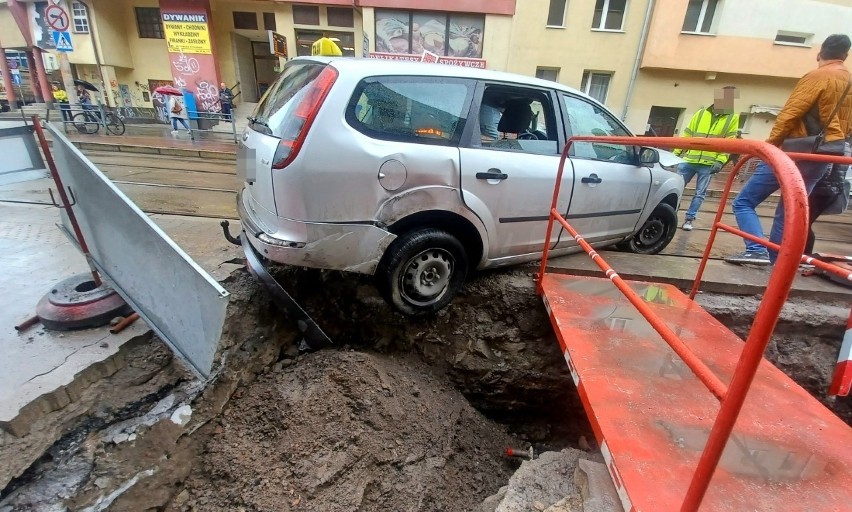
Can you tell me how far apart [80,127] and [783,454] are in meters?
17.9

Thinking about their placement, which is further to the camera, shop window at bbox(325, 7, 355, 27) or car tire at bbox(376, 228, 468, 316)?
shop window at bbox(325, 7, 355, 27)

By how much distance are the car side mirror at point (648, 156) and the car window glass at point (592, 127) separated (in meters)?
0.11

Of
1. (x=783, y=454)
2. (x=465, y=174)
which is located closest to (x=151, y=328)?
(x=465, y=174)

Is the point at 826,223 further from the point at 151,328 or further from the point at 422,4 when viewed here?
the point at 422,4

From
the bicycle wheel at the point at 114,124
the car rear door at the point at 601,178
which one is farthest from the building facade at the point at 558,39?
the car rear door at the point at 601,178

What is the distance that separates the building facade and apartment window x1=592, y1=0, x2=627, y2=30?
0.12 ft

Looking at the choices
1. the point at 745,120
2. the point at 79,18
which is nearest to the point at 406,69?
the point at 745,120

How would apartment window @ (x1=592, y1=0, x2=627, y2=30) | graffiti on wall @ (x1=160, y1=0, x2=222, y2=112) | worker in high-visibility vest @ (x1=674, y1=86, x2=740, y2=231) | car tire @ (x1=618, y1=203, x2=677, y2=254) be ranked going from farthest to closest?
1. graffiti on wall @ (x1=160, y1=0, x2=222, y2=112)
2. apartment window @ (x1=592, y1=0, x2=627, y2=30)
3. worker in high-visibility vest @ (x1=674, y1=86, x2=740, y2=231)
4. car tire @ (x1=618, y1=203, x2=677, y2=254)

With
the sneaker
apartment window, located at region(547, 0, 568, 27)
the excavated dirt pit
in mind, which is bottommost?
the excavated dirt pit

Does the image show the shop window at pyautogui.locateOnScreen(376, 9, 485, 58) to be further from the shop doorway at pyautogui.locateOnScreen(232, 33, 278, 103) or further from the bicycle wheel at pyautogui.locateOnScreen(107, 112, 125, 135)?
the bicycle wheel at pyautogui.locateOnScreen(107, 112, 125, 135)

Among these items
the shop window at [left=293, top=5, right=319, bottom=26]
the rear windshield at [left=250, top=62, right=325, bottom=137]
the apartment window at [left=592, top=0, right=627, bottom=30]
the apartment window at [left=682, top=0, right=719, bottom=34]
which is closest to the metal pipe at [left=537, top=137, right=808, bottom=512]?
the rear windshield at [left=250, top=62, right=325, bottom=137]

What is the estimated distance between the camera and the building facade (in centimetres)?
1386

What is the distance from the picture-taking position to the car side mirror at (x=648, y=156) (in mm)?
3915

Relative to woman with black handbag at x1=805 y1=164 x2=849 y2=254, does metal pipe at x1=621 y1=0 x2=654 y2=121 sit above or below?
above
